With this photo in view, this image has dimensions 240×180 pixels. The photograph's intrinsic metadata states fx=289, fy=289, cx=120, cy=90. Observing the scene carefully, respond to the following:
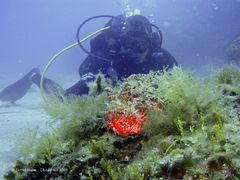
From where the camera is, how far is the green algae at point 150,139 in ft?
→ 6.86

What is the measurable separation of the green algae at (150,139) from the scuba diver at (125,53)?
2.75 meters

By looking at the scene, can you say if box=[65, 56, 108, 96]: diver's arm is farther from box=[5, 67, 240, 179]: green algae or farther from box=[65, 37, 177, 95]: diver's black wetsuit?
box=[5, 67, 240, 179]: green algae

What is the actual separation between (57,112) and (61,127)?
0.42 metres

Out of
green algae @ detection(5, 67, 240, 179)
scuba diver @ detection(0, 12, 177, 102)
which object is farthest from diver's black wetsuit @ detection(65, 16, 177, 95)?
green algae @ detection(5, 67, 240, 179)

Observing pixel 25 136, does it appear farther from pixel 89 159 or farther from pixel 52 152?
pixel 89 159

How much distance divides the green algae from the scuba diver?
2.75 meters

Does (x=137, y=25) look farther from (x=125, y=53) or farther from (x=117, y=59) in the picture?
(x=117, y=59)

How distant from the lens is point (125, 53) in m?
6.27

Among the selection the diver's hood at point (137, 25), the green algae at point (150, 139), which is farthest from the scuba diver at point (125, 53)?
the green algae at point (150, 139)

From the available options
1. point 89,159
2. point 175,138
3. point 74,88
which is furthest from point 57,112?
point 74,88

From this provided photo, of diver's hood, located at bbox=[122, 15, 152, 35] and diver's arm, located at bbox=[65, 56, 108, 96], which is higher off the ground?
diver's hood, located at bbox=[122, 15, 152, 35]

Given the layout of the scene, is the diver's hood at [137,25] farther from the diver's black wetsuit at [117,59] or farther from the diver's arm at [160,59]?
the diver's arm at [160,59]

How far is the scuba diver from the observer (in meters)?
6.21

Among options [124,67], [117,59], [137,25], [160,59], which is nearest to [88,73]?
[117,59]
